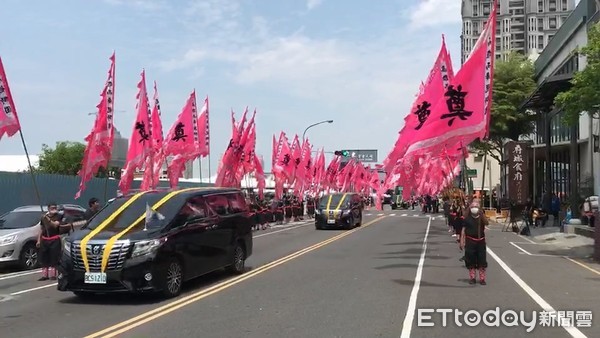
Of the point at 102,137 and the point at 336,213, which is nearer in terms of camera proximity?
the point at 102,137

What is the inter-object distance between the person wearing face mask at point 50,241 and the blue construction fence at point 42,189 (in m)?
7.03

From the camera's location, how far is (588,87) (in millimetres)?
15953

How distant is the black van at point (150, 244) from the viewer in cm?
953

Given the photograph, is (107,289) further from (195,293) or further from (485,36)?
(485,36)

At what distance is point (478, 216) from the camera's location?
1171 centimetres

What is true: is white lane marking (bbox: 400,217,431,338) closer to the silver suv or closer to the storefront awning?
the silver suv

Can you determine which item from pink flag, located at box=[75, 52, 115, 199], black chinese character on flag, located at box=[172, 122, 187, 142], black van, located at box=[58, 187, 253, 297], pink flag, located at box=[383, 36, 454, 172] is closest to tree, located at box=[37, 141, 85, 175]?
black chinese character on flag, located at box=[172, 122, 187, 142]

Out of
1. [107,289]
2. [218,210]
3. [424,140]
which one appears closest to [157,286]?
[107,289]

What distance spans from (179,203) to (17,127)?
560cm

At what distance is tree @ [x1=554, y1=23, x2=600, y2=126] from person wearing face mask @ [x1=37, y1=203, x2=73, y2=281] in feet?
43.1

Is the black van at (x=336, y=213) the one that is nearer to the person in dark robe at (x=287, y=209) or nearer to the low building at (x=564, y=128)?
the person in dark robe at (x=287, y=209)

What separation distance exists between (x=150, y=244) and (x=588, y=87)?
12164 mm

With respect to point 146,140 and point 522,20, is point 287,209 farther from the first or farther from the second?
point 522,20

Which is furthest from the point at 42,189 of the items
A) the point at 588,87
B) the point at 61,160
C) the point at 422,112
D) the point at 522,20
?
the point at 522,20
